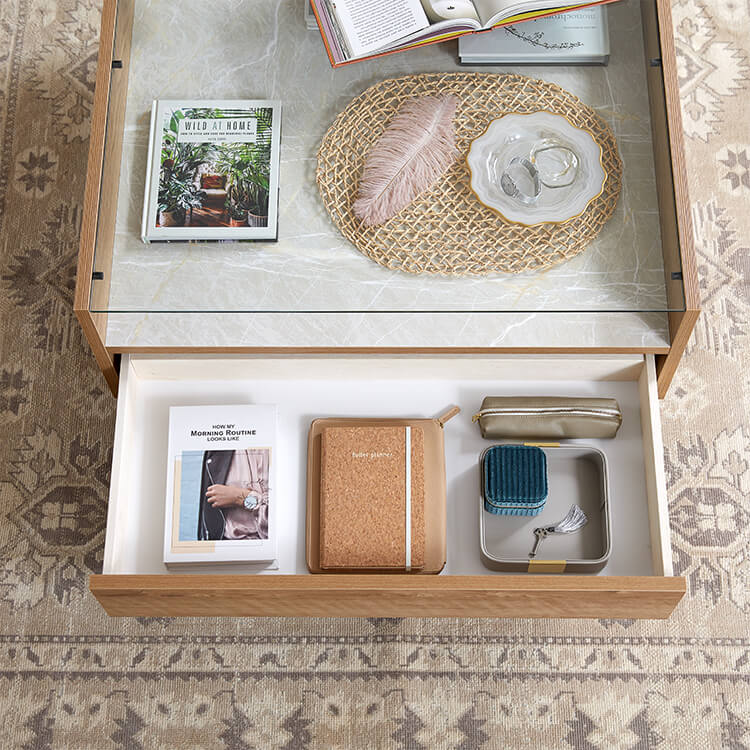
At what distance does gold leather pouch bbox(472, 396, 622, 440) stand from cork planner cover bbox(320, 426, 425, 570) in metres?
0.10

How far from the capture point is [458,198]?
3.76 ft

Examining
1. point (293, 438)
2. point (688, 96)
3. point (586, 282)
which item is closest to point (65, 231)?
point (293, 438)

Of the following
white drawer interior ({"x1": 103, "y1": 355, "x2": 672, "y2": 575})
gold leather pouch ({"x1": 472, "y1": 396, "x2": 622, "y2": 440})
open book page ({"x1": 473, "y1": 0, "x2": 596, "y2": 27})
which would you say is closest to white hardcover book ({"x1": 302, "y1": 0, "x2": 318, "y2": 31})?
open book page ({"x1": 473, "y1": 0, "x2": 596, "y2": 27})

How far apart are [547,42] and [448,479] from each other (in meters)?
0.62

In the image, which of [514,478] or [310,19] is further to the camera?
[310,19]

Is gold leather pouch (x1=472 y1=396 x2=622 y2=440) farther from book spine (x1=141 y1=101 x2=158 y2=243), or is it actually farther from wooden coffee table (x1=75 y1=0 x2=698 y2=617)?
book spine (x1=141 y1=101 x2=158 y2=243)

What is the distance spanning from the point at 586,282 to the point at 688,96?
2.25ft

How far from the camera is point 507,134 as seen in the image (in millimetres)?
1152

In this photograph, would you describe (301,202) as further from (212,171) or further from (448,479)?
(448,479)

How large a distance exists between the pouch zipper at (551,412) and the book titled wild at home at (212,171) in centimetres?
36

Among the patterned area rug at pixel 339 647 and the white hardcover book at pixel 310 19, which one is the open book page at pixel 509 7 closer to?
the white hardcover book at pixel 310 19

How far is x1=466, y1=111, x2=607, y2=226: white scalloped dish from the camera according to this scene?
112 centimetres

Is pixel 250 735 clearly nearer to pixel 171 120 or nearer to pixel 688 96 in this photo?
pixel 171 120

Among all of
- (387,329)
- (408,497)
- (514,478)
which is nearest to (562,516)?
(514,478)
